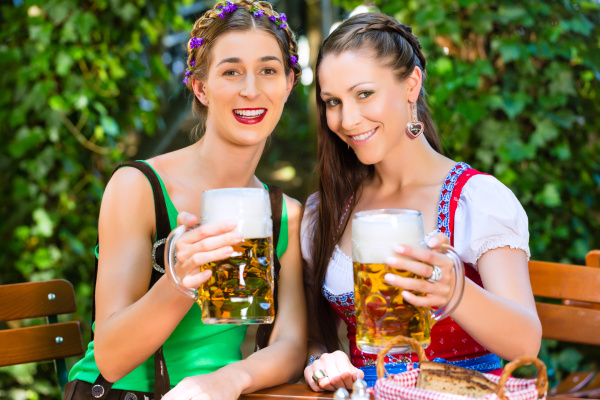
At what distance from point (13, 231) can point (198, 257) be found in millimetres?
2326

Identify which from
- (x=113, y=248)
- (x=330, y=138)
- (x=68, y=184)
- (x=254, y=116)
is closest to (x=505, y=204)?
(x=330, y=138)

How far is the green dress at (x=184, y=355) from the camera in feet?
5.52

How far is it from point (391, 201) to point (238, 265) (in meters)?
0.87

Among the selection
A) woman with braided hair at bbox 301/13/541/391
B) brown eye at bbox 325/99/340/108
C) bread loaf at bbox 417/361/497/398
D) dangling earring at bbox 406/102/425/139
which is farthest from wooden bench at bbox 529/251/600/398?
bread loaf at bbox 417/361/497/398

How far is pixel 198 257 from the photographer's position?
3.50ft

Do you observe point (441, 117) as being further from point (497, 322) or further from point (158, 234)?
point (497, 322)

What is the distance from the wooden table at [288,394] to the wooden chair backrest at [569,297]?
67 centimetres

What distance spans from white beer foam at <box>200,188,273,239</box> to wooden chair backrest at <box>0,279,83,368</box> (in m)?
1.00

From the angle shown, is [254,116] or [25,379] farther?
[25,379]

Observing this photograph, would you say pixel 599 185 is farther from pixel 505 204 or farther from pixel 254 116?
pixel 254 116

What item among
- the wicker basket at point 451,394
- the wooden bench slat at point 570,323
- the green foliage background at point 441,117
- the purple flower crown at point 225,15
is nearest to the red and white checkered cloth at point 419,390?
the wicker basket at point 451,394

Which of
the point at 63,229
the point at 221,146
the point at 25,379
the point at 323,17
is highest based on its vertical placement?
the point at 323,17

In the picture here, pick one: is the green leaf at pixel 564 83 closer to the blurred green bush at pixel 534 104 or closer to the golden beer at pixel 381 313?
the blurred green bush at pixel 534 104

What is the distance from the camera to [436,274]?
104cm
